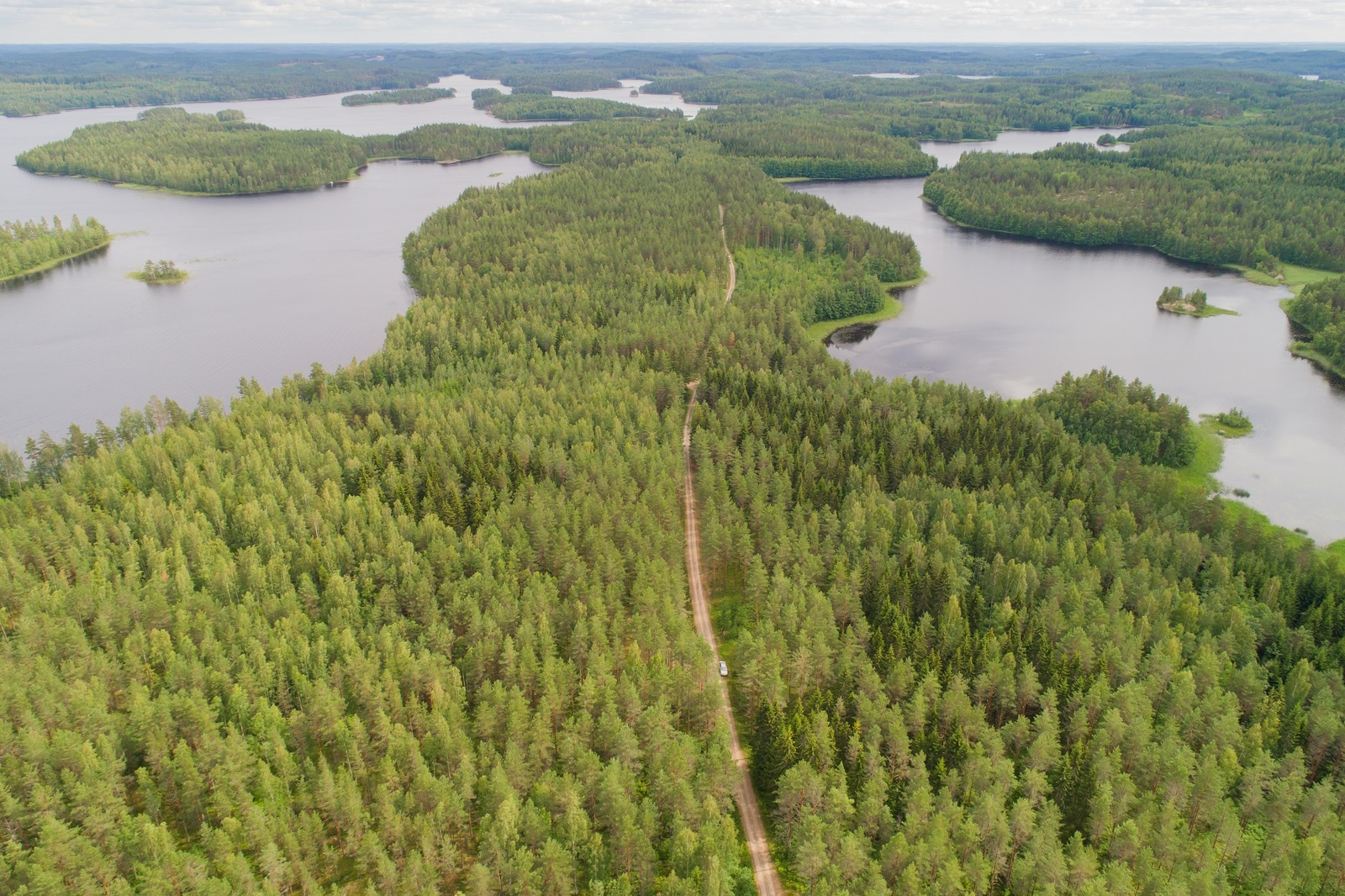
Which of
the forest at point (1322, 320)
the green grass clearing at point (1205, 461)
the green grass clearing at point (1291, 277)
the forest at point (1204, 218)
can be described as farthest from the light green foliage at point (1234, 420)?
the forest at point (1204, 218)

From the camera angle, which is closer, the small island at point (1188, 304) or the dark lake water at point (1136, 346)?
the dark lake water at point (1136, 346)

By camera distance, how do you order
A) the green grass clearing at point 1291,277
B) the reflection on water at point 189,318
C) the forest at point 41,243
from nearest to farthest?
the reflection on water at point 189,318 < the green grass clearing at point 1291,277 < the forest at point 41,243

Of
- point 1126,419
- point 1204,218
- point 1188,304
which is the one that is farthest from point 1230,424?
point 1204,218

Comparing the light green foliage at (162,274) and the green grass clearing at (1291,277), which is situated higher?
the light green foliage at (162,274)

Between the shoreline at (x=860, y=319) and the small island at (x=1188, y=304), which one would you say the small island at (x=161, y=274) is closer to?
the shoreline at (x=860, y=319)

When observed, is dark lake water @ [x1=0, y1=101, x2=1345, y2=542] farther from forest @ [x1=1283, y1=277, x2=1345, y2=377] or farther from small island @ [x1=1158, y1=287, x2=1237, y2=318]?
small island @ [x1=1158, y1=287, x2=1237, y2=318]

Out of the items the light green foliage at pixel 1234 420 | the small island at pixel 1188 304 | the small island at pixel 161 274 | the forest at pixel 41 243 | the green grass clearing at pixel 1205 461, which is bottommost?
the green grass clearing at pixel 1205 461
